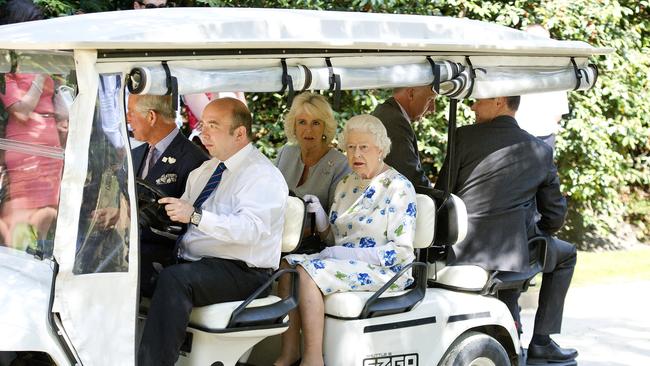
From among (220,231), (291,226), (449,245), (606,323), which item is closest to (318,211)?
(291,226)

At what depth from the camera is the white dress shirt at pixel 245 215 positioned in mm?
4977

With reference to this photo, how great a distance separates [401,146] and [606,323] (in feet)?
9.90

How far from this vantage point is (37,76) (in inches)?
177

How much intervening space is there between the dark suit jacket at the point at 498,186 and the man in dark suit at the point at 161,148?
4.12 ft

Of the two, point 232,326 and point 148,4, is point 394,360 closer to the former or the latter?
point 232,326

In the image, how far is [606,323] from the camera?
340 inches

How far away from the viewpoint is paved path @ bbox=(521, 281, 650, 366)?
25.2 feet

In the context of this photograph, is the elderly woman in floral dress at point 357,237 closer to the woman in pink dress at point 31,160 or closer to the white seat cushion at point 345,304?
the white seat cushion at point 345,304

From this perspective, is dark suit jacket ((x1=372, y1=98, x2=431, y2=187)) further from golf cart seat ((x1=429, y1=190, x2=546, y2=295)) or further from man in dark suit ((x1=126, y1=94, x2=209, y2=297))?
man in dark suit ((x1=126, y1=94, x2=209, y2=297))

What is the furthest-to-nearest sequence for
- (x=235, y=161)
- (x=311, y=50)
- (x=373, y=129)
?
(x=373, y=129), (x=235, y=161), (x=311, y=50)

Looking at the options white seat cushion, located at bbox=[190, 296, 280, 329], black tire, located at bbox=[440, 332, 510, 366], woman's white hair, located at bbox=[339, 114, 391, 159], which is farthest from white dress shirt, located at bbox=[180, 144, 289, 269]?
black tire, located at bbox=[440, 332, 510, 366]

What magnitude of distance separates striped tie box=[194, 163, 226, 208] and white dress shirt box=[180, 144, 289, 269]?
0.03 metres

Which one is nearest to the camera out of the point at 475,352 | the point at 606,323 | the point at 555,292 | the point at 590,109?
the point at 475,352

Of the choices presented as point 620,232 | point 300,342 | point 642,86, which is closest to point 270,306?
point 300,342
